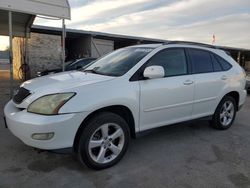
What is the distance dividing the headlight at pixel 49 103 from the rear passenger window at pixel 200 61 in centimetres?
245

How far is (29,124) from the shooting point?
10.2 ft

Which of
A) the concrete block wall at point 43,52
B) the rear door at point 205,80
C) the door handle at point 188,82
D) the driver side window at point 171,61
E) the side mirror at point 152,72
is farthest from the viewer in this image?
the concrete block wall at point 43,52

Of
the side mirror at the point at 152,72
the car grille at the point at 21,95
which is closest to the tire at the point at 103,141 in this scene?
the side mirror at the point at 152,72

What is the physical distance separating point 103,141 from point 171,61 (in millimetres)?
1793

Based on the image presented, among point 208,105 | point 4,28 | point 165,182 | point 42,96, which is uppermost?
point 4,28

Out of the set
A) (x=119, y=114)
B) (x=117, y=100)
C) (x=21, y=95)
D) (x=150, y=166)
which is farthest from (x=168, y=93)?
(x=21, y=95)

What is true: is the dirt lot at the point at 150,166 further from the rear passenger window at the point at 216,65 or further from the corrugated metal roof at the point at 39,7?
the corrugated metal roof at the point at 39,7

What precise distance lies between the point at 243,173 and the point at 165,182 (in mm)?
1111

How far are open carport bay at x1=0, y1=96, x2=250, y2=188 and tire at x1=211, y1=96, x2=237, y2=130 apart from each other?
49 cm

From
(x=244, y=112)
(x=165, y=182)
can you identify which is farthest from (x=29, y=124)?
(x=244, y=112)

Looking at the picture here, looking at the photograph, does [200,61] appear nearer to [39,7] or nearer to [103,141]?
[103,141]

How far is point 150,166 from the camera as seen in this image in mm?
3697

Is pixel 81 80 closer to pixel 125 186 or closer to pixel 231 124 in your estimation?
pixel 125 186

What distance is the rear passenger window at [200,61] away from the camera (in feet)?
15.6
